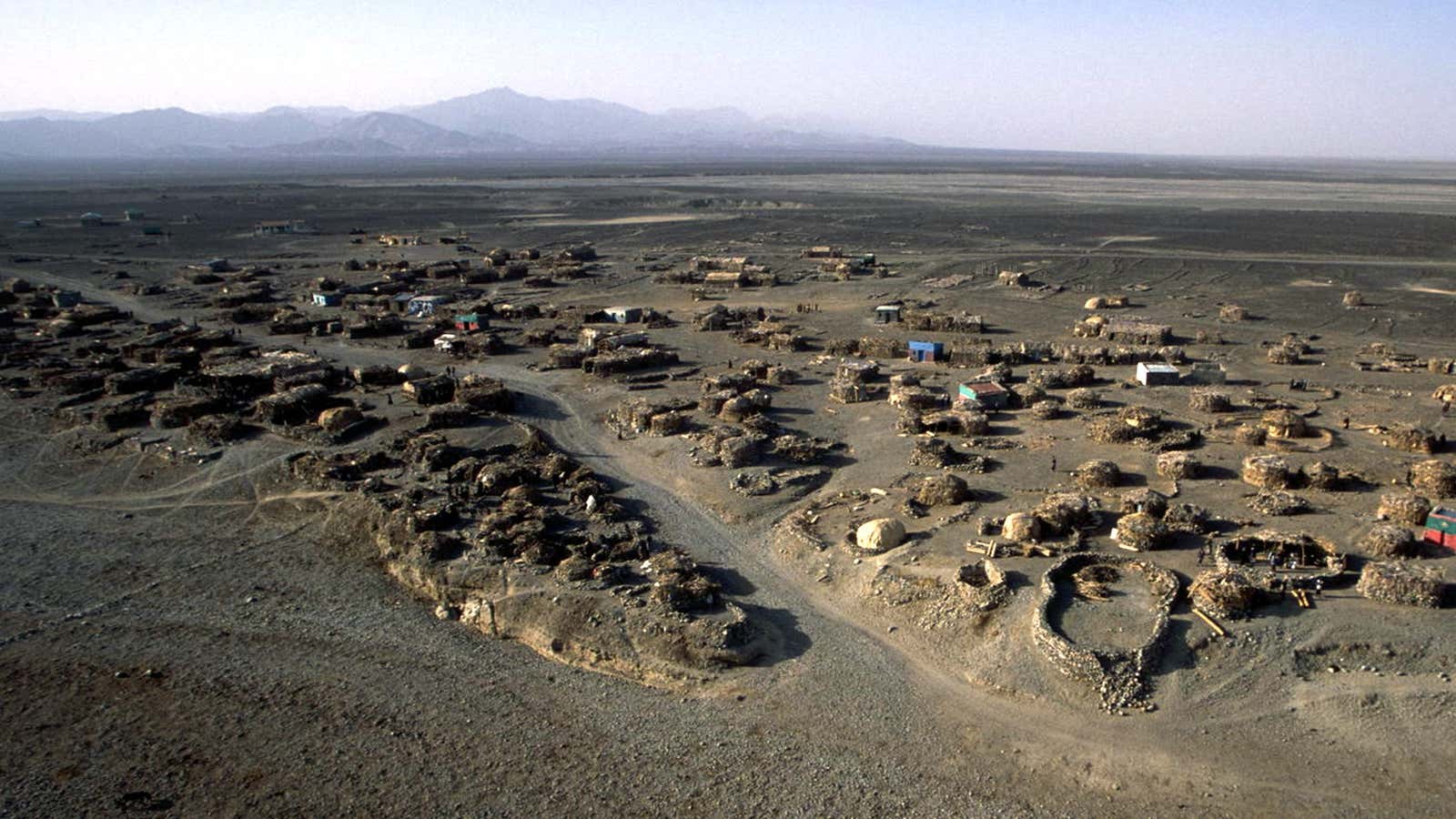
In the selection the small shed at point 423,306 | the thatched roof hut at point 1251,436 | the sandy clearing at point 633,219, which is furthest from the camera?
the sandy clearing at point 633,219

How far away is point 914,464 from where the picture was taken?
29.2m

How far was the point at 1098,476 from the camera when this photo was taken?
26500 mm

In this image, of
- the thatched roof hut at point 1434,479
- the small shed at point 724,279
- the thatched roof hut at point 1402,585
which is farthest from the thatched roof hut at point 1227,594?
the small shed at point 724,279

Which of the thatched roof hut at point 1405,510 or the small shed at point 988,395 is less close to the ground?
the small shed at point 988,395

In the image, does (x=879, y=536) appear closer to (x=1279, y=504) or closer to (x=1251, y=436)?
(x=1279, y=504)

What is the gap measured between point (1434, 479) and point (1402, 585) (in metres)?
8.43

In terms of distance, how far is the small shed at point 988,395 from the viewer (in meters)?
34.6

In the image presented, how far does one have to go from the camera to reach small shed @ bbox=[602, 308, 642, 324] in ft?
179

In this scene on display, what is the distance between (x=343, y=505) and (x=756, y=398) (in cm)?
1594

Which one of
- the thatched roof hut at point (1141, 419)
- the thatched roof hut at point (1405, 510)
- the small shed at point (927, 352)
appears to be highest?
the small shed at point (927, 352)

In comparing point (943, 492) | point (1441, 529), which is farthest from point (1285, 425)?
point (943, 492)

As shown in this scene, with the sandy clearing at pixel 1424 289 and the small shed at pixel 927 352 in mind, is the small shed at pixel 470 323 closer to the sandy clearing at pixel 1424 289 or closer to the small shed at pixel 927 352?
the small shed at pixel 927 352

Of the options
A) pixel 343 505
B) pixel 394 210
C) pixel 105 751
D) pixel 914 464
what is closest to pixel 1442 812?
pixel 914 464

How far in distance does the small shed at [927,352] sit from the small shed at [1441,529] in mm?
23276
